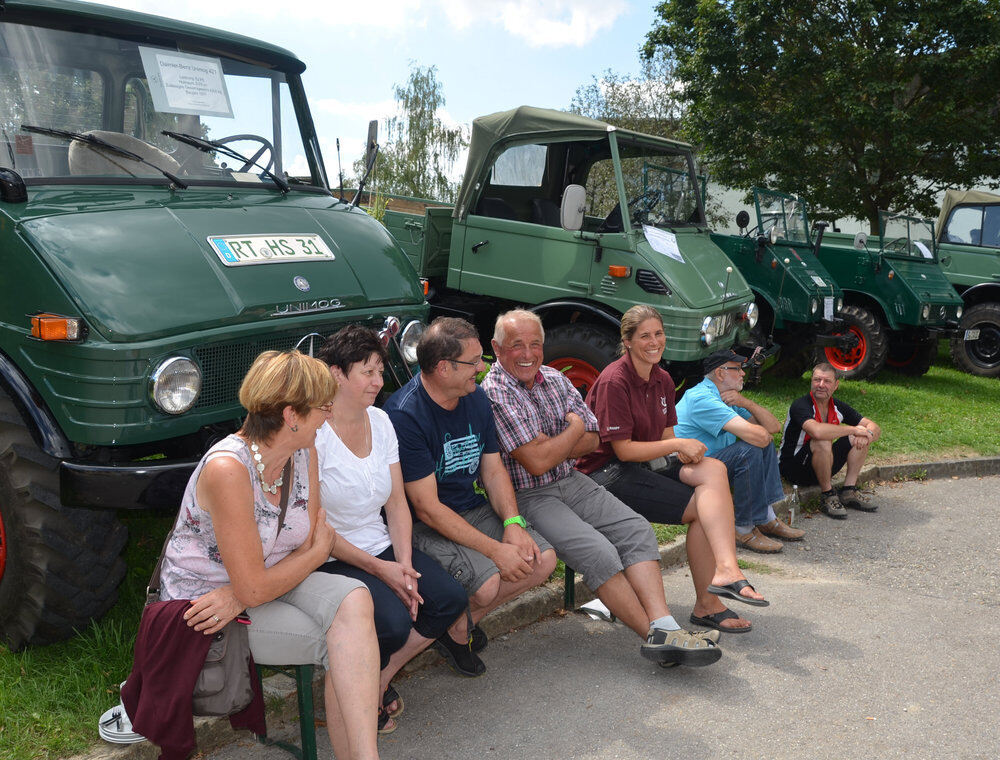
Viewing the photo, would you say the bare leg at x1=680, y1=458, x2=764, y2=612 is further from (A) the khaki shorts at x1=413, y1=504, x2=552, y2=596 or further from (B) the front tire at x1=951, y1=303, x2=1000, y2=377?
(B) the front tire at x1=951, y1=303, x2=1000, y2=377

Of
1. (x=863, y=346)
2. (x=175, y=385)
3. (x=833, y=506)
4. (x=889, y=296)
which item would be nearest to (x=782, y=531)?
(x=833, y=506)

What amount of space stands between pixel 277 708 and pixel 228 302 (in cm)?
162

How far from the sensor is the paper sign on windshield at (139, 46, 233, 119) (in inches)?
167

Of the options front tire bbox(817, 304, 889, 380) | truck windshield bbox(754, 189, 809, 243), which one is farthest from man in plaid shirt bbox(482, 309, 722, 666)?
front tire bbox(817, 304, 889, 380)

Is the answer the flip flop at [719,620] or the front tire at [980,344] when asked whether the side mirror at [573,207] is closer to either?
the flip flop at [719,620]

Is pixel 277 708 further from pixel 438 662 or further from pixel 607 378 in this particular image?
A: pixel 607 378

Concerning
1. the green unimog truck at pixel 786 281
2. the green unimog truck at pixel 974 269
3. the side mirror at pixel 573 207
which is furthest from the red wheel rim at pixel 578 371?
the green unimog truck at pixel 974 269

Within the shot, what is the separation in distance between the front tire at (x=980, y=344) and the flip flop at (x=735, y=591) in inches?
410

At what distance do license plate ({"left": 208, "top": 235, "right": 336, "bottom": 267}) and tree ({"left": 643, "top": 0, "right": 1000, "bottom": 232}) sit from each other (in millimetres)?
13119

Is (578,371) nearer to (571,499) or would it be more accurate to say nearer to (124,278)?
(571,499)

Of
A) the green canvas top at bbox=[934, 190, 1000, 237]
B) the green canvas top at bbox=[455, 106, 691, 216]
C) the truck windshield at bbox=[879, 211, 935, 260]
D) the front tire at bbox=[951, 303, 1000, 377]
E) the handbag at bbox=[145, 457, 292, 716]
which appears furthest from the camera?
the green canvas top at bbox=[934, 190, 1000, 237]

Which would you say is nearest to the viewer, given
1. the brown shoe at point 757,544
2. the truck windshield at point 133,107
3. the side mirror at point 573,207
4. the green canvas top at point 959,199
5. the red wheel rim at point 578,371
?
the truck windshield at point 133,107

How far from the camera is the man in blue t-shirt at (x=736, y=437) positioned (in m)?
5.26

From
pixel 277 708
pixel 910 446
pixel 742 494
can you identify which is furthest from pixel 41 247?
pixel 910 446
